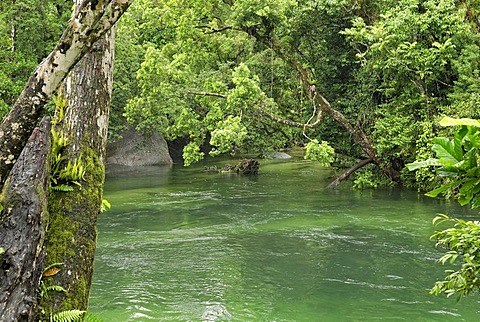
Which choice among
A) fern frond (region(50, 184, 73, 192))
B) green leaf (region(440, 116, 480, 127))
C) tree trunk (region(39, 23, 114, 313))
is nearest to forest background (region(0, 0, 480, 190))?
tree trunk (region(39, 23, 114, 313))

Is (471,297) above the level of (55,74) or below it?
below

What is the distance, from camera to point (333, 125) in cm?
1722

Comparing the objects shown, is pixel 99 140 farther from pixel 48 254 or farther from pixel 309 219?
pixel 309 219

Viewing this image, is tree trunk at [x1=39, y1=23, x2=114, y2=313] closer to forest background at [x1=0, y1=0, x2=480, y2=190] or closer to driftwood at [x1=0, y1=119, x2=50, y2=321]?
driftwood at [x1=0, y1=119, x2=50, y2=321]

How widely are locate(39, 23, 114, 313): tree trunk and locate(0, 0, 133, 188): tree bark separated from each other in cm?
104

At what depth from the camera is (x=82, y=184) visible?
162 inches

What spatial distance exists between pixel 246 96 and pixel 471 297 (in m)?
9.33

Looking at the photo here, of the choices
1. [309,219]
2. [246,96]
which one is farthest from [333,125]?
[309,219]

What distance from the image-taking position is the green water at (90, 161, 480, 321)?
6500 millimetres

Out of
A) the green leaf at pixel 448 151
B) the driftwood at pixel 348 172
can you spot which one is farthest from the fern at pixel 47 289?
the driftwood at pixel 348 172

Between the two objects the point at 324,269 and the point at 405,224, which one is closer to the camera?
the point at 324,269

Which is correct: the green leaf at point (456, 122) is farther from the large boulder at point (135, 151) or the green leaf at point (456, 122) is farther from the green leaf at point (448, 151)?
the large boulder at point (135, 151)

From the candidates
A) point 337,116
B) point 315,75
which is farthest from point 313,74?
point 337,116

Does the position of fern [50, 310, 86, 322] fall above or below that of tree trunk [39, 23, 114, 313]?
below
